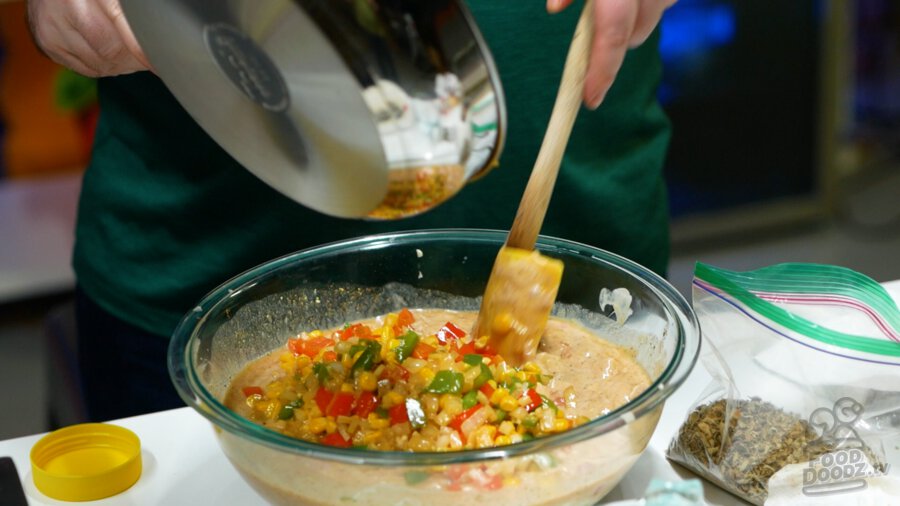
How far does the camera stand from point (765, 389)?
39.8 inches

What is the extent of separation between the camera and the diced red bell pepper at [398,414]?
99 cm

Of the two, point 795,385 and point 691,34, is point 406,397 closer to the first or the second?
point 795,385

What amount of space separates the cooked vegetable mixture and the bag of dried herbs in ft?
0.46

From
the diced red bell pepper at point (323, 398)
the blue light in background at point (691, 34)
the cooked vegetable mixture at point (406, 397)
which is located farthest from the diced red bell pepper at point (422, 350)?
the blue light in background at point (691, 34)

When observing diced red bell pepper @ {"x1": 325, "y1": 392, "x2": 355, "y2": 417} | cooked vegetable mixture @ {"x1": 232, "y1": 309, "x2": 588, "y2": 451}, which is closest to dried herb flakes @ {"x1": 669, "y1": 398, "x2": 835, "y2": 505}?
cooked vegetable mixture @ {"x1": 232, "y1": 309, "x2": 588, "y2": 451}

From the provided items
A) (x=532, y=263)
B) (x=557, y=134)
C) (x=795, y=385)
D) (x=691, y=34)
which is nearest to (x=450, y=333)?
(x=532, y=263)

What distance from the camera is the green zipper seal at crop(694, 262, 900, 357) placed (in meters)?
0.95

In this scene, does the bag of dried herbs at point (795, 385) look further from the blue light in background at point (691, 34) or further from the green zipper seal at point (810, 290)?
the blue light in background at point (691, 34)

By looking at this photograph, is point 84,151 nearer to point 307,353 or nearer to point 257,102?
point 307,353

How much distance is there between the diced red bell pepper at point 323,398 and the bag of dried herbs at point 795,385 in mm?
350

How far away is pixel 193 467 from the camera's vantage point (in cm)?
111

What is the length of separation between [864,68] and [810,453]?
10.3ft

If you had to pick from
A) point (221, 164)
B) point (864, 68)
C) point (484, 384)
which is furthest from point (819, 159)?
point (484, 384)

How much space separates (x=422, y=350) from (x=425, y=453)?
263mm
